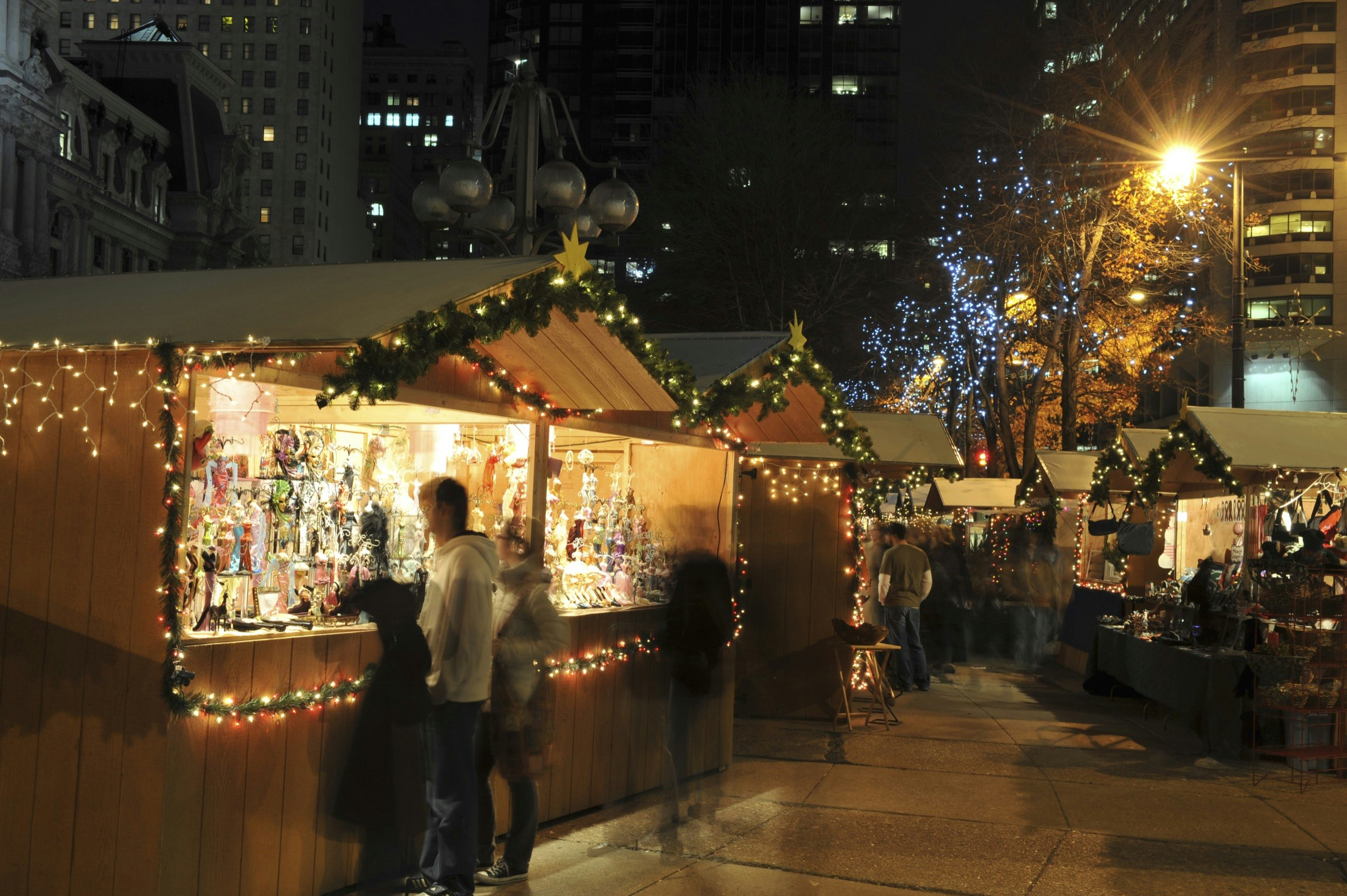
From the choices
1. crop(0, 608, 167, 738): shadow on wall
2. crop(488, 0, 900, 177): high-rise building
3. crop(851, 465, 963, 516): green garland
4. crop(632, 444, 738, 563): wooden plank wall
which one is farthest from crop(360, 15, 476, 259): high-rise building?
crop(0, 608, 167, 738): shadow on wall

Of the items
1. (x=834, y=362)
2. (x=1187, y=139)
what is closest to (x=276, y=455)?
(x=1187, y=139)

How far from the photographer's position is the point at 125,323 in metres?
5.48

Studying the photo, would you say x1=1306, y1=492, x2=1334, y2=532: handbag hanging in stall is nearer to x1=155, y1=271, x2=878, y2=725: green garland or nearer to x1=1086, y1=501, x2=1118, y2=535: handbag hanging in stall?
x1=155, y1=271, x2=878, y2=725: green garland

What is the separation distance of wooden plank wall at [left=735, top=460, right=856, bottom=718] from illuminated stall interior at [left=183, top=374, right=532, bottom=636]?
15.1 feet

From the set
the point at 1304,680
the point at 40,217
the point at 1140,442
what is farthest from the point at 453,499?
the point at 40,217

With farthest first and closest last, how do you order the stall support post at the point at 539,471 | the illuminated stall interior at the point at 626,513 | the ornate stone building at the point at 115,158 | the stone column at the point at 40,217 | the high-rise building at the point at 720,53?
the high-rise building at the point at 720,53, the stone column at the point at 40,217, the ornate stone building at the point at 115,158, the illuminated stall interior at the point at 626,513, the stall support post at the point at 539,471

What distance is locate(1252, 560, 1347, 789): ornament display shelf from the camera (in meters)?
9.50

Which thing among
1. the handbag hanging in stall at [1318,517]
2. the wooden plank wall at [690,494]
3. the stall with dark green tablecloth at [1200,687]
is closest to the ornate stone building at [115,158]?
the wooden plank wall at [690,494]

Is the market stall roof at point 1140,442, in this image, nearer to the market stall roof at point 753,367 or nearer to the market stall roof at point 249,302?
the market stall roof at point 753,367

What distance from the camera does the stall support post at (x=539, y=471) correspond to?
7.45 m

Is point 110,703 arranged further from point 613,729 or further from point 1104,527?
point 1104,527

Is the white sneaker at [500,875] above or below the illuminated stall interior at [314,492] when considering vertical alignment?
below

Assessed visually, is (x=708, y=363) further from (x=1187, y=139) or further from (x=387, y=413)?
(x=1187, y=139)

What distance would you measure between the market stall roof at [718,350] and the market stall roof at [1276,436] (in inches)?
219
